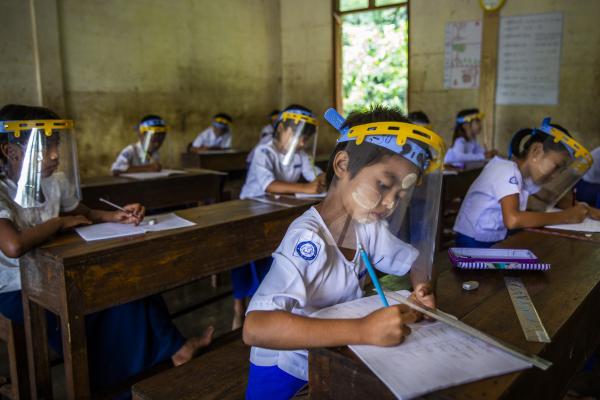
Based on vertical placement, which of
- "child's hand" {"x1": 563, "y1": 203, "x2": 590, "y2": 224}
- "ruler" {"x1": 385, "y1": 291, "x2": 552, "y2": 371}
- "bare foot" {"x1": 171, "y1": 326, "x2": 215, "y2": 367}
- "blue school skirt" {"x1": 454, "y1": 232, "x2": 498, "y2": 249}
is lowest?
"bare foot" {"x1": 171, "y1": 326, "x2": 215, "y2": 367}

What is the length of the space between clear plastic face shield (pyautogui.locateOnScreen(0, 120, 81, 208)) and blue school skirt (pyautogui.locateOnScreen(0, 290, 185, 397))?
0.42 metres

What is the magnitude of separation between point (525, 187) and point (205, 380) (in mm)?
1494

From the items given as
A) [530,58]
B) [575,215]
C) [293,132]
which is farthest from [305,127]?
[530,58]

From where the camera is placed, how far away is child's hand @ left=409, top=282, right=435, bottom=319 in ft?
3.36

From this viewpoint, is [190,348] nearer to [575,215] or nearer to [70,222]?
[70,222]

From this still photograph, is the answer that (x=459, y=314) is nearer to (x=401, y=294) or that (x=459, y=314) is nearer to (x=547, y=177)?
(x=401, y=294)

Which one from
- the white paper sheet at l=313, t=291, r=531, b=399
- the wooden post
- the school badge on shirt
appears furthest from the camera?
the wooden post

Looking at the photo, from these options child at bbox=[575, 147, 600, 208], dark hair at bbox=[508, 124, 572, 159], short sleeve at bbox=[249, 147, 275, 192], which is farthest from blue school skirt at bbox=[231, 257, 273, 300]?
child at bbox=[575, 147, 600, 208]

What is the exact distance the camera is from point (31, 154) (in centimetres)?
164

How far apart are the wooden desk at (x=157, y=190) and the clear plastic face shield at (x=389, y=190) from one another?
271 cm

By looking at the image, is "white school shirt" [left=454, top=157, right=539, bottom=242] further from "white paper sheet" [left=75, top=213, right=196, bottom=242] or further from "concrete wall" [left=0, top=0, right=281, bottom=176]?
"concrete wall" [left=0, top=0, right=281, bottom=176]

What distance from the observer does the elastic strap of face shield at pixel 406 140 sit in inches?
37.0

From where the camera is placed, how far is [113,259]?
5.45 ft

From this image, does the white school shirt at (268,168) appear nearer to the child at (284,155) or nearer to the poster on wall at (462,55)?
the child at (284,155)
